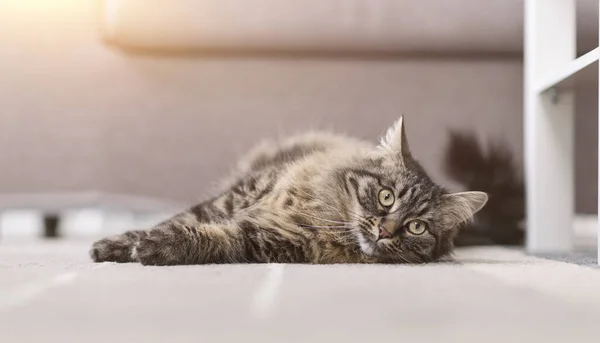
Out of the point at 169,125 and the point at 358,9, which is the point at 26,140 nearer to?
the point at 169,125

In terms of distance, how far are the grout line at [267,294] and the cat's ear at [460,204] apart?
53cm

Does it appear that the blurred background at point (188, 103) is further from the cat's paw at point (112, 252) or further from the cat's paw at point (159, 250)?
the cat's paw at point (159, 250)

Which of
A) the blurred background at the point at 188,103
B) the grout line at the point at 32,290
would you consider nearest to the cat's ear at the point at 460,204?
the blurred background at the point at 188,103

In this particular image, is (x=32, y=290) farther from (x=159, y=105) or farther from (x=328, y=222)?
(x=159, y=105)

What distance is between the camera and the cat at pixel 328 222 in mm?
1382

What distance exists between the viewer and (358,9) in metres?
2.21

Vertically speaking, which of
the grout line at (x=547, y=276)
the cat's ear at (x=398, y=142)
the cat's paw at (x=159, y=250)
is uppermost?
the cat's ear at (x=398, y=142)

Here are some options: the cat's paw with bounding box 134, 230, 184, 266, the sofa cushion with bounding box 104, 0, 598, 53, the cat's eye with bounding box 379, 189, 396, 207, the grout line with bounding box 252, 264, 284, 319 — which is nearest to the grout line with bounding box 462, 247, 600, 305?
the cat's eye with bounding box 379, 189, 396, 207

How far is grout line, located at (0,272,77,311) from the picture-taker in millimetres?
880

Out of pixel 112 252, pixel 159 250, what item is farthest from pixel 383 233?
pixel 112 252

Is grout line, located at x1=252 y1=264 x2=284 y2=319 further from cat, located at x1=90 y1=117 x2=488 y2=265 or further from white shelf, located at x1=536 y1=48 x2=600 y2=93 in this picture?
white shelf, located at x1=536 y1=48 x2=600 y2=93

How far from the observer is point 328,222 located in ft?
4.89

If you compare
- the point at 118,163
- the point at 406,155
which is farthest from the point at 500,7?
the point at 118,163

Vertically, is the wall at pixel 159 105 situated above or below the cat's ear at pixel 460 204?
above
